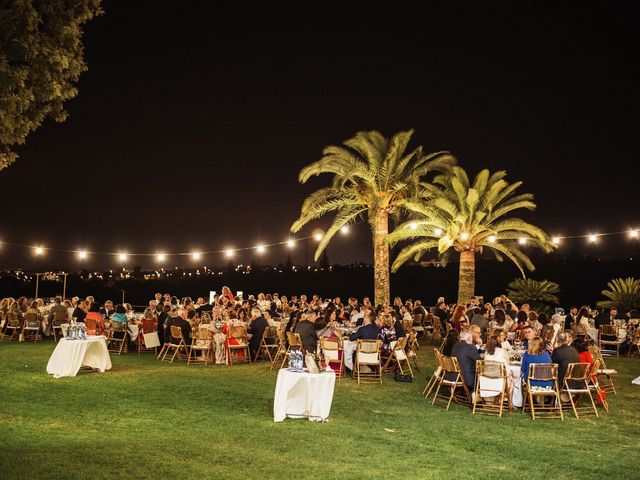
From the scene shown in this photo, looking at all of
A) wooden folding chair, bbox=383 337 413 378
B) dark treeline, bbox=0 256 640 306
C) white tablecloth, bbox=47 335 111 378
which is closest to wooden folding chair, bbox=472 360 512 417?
wooden folding chair, bbox=383 337 413 378

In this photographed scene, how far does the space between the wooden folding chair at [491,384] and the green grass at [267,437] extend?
345mm

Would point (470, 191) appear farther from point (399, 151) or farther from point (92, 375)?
point (92, 375)

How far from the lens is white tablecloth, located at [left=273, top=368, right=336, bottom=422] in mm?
9125

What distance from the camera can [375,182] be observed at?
894 inches

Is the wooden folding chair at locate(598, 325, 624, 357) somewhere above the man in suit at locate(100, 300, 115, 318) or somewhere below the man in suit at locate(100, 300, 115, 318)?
below

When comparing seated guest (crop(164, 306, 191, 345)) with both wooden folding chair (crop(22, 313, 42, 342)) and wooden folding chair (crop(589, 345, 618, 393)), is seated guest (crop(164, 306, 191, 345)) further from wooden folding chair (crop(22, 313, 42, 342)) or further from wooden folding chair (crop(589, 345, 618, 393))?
wooden folding chair (crop(589, 345, 618, 393))

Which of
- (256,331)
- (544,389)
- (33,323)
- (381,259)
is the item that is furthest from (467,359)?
(33,323)

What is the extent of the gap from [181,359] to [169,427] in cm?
766

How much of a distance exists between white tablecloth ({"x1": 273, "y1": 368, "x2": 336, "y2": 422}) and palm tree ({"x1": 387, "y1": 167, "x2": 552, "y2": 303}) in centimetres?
1370

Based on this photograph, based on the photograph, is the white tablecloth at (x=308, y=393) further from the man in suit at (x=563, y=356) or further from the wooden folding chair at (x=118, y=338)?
the wooden folding chair at (x=118, y=338)

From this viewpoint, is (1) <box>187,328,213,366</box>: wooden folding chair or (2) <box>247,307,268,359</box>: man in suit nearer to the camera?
(1) <box>187,328,213,366</box>: wooden folding chair

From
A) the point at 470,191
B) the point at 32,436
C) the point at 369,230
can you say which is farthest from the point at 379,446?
the point at 369,230

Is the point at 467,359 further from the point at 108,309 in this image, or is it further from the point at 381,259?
the point at 108,309

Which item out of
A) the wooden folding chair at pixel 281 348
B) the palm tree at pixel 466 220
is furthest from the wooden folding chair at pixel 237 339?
the palm tree at pixel 466 220
